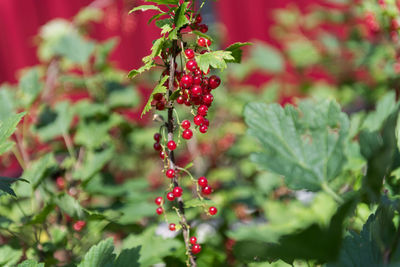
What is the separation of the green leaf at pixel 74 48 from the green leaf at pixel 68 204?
0.93 m

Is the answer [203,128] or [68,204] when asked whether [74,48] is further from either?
[203,128]

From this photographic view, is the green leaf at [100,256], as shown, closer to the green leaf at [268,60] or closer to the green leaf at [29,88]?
the green leaf at [29,88]

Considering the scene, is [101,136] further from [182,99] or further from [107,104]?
[182,99]

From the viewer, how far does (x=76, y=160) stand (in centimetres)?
163

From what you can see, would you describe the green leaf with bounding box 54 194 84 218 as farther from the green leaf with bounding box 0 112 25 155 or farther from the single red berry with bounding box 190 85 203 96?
the single red berry with bounding box 190 85 203 96

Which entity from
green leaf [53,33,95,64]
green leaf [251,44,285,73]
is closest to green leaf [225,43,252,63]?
green leaf [53,33,95,64]

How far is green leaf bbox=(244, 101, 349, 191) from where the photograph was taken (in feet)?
2.94

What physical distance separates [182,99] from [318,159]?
1.32 feet

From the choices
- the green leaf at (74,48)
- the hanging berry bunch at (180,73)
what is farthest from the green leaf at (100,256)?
the green leaf at (74,48)

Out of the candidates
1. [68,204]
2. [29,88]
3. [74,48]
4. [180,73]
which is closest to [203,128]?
[180,73]

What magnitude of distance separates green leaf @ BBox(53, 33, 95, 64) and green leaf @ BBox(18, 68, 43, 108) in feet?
1.06

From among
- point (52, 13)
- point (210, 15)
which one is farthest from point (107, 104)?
point (210, 15)

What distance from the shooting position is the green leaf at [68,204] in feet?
3.13

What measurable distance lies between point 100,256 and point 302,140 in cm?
55
